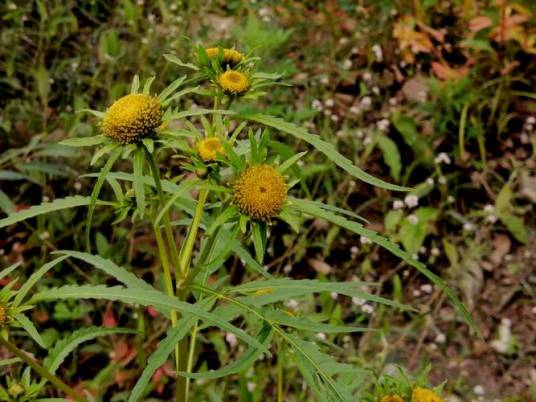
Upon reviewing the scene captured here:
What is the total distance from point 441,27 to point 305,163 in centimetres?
A: 150

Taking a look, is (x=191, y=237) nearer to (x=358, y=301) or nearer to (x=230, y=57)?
(x=230, y=57)

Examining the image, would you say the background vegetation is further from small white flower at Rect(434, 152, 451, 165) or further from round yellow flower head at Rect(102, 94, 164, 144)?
round yellow flower head at Rect(102, 94, 164, 144)

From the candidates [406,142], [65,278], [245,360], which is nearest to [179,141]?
[245,360]

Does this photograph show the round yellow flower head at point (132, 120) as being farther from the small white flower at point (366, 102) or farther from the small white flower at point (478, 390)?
the small white flower at point (366, 102)

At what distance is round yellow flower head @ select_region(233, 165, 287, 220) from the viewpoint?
1.20 metres

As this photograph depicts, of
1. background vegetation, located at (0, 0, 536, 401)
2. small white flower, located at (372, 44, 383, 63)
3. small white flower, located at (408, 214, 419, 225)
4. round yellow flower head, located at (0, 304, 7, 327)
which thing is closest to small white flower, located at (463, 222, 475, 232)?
background vegetation, located at (0, 0, 536, 401)

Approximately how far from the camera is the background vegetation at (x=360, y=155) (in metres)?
2.63

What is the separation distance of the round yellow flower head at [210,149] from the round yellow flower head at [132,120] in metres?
0.10

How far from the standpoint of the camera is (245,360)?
3.89 ft

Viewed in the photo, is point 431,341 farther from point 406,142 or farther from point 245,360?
point 245,360

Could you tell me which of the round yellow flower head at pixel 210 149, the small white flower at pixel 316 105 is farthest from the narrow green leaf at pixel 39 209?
the small white flower at pixel 316 105

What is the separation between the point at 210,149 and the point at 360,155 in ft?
6.98

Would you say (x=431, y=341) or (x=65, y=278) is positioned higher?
(x=65, y=278)

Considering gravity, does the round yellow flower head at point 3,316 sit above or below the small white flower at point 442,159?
above
